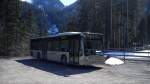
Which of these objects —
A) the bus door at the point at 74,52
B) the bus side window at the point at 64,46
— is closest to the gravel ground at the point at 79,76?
the bus door at the point at 74,52

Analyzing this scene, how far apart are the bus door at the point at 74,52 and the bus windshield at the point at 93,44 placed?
36.6 inches

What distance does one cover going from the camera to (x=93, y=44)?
26.4 meters

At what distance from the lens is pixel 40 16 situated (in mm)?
132500

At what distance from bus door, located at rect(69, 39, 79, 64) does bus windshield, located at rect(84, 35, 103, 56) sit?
3.05ft

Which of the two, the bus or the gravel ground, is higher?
the bus

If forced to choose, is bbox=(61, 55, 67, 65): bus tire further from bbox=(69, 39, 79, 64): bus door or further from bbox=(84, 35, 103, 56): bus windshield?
bbox=(84, 35, 103, 56): bus windshield

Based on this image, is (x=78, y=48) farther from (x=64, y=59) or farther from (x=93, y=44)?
(x=64, y=59)

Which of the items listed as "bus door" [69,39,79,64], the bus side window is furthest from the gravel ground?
the bus side window

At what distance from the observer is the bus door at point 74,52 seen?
26.8m

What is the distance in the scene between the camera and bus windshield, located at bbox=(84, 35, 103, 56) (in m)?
26.1

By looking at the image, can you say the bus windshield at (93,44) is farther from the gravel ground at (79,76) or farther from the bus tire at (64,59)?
the bus tire at (64,59)

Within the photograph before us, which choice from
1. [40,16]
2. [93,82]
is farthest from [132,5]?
[93,82]

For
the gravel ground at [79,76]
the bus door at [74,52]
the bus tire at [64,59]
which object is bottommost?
the gravel ground at [79,76]

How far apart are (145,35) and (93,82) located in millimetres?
89083
